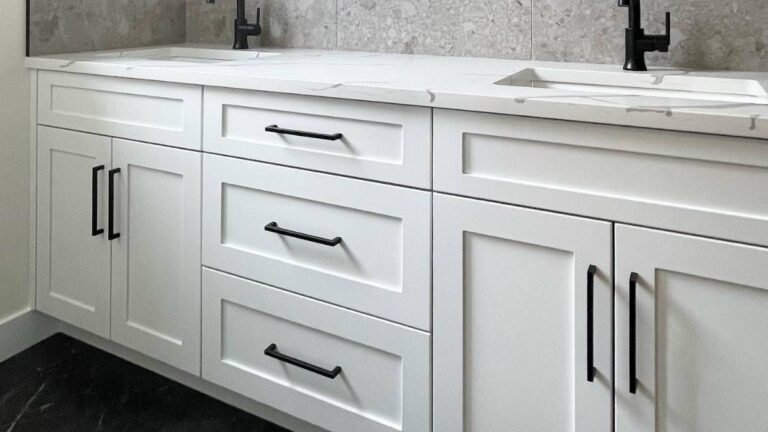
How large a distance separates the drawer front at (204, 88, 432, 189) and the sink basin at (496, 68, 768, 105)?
25 cm

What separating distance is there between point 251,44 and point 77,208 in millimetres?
792

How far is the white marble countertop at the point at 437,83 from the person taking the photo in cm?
109

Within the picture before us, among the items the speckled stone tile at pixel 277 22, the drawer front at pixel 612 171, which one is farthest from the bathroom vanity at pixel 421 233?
the speckled stone tile at pixel 277 22

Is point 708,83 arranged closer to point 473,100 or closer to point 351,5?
point 473,100

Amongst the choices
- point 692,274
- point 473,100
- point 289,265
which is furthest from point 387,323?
point 692,274

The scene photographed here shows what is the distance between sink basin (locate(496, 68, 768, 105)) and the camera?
1468mm

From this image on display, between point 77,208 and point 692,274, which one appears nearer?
point 692,274

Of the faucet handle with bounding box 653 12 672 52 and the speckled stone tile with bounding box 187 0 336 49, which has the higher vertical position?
the speckled stone tile with bounding box 187 0 336 49

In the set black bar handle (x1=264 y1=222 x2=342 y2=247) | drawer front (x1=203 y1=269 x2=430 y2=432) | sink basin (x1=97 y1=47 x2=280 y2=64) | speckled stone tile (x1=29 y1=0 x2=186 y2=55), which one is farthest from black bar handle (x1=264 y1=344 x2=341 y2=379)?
speckled stone tile (x1=29 y1=0 x2=186 y2=55)

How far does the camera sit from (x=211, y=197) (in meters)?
1.69

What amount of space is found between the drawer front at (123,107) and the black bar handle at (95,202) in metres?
Result: 0.11

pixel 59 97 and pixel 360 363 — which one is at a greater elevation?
pixel 59 97

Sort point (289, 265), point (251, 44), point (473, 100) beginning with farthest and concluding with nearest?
point (251, 44) < point (289, 265) < point (473, 100)

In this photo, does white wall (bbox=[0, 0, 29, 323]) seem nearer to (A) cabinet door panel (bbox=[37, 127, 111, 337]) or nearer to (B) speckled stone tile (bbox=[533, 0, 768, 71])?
(A) cabinet door panel (bbox=[37, 127, 111, 337])
